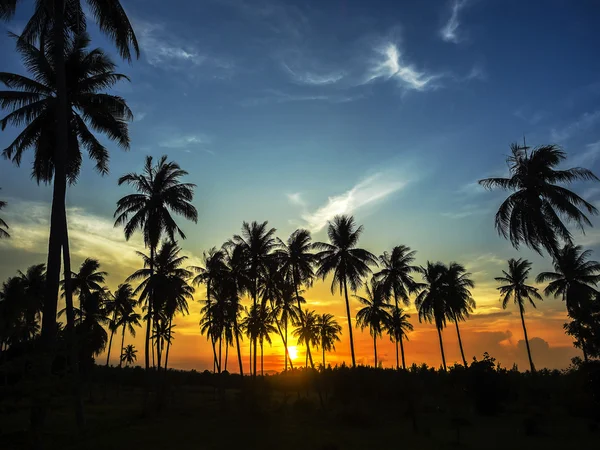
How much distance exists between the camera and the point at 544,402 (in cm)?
3234

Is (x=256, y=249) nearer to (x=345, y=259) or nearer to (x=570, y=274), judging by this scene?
(x=345, y=259)

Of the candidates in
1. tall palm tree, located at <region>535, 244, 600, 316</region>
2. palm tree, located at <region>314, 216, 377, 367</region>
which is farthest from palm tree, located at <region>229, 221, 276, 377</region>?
tall palm tree, located at <region>535, 244, 600, 316</region>

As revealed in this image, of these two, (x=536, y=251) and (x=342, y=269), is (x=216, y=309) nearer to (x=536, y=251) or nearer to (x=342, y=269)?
(x=342, y=269)

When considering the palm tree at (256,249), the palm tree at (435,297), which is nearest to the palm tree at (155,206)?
the palm tree at (256,249)

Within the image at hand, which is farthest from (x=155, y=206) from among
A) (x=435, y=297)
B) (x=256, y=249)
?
(x=435, y=297)

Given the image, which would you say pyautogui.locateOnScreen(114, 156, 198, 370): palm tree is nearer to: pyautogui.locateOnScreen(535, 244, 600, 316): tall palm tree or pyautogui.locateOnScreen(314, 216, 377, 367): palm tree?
pyautogui.locateOnScreen(314, 216, 377, 367): palm tree

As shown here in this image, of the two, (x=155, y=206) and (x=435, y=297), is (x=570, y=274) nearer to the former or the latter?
(x=435, y=297)

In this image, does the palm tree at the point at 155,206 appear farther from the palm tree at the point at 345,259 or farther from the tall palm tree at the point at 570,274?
the tall palm tree at the point at 570,274

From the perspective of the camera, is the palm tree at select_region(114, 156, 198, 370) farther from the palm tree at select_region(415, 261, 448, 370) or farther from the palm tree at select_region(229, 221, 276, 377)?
the palm tree at select_region(415, 261, 448, 370)

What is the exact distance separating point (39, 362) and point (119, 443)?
39.4ft

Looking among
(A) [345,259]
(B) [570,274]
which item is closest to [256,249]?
(A) [345,259]

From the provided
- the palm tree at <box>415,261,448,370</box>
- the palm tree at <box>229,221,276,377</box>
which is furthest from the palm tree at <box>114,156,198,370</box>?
the palm tree at <box>415,261,448,370</box>

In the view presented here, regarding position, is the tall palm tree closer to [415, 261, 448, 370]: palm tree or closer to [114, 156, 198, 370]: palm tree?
[415, 261, 448, 370]: palm tree

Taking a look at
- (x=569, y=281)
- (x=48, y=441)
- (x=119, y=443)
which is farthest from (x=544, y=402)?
(x=48, y=441)
